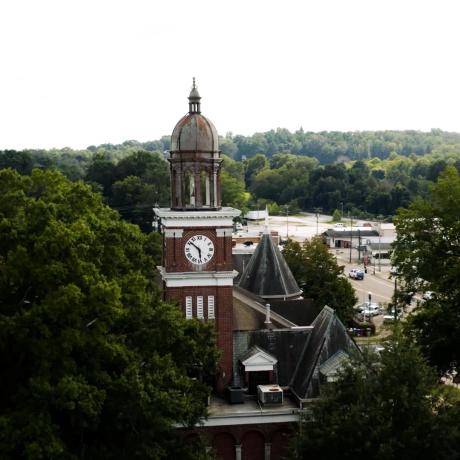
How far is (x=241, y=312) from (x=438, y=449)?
1163 centimetres

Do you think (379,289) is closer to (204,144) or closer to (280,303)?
(280,303)

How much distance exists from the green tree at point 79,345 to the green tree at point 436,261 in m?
10.8

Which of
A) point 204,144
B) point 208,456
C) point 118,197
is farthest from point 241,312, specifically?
point 118,197

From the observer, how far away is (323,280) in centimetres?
4916

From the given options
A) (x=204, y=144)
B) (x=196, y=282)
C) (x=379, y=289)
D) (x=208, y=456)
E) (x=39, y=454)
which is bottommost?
(x=379, y=289)

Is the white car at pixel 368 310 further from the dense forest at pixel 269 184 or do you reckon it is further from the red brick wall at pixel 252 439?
the dense forest at pixel 269 184

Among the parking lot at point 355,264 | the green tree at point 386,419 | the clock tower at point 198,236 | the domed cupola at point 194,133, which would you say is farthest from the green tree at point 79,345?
the parking lot at point 355,264

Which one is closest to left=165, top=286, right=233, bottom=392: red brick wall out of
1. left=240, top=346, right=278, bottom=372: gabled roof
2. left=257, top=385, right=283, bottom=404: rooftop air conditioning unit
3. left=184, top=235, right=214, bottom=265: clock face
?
left=240, top=346, right=278, bottom=372: gabled roof

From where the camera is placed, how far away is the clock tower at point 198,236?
95.8 feet

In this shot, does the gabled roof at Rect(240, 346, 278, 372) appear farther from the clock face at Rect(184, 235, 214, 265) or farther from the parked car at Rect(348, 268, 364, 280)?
the parked car at Rect(348, 268, 364, 280)

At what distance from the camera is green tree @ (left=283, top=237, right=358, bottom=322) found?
1897 inches

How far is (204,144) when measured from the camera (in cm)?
2952

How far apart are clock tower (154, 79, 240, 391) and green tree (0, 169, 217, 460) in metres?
4.34

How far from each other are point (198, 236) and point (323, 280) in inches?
836
